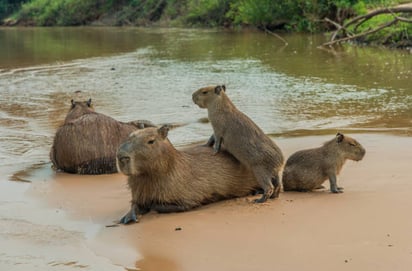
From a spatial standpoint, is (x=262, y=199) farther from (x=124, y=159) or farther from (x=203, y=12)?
(x=203, y=12)

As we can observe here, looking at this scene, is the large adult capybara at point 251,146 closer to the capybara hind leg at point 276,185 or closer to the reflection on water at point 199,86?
the capybara hind leg at point 276,185

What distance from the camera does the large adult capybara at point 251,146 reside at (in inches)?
185

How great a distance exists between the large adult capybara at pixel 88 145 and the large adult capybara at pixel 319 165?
62.1 inches

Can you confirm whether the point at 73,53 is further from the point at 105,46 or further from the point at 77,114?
the point at 77,114

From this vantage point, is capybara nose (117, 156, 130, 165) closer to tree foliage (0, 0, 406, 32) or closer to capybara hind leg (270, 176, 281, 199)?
capybara hind leg (270, 176, 281, 199)

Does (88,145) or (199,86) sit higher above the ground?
(88,145)

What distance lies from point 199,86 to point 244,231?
7.85 metres

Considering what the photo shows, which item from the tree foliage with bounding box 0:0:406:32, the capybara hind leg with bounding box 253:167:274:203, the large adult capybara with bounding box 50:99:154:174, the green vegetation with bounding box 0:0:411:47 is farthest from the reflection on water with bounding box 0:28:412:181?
the tree foliage with bounding box 0:0:406:32

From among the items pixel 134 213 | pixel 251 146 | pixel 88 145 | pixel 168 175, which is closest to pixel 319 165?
pixel 251 146

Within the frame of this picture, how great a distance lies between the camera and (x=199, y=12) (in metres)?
32.2

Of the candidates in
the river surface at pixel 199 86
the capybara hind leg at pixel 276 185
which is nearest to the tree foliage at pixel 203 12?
the river surface at pixel 199 86

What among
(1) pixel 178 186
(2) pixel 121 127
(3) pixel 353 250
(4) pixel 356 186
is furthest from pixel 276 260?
(2) pixel 121 127

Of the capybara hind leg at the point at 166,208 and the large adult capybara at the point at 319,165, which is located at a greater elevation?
the large adult capybara at the point at 319,165

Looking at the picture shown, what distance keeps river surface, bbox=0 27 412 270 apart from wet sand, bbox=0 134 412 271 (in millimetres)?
937
